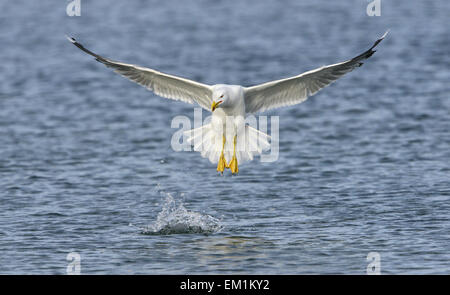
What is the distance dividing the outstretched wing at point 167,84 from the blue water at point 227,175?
175 cm

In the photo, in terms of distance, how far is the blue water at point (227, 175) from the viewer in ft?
40.5

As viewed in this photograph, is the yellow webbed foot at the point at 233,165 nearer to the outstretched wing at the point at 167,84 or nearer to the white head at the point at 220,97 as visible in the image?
the white head at the point at 220,97

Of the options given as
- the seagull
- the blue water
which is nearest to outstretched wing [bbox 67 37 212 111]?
the seagull

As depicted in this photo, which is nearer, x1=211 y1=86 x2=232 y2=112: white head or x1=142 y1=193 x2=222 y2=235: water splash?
x1=211 y1=86 x2=232 y2=112: white head

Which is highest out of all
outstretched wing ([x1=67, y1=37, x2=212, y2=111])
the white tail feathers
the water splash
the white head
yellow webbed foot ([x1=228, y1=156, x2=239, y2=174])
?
outstretched wing ([x1=67, y1=37, x2=212, y2=111])

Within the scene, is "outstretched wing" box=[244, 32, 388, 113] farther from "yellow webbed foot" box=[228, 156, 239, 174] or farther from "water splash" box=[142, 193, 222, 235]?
"water splash" box=[142, 193, 222, 235]

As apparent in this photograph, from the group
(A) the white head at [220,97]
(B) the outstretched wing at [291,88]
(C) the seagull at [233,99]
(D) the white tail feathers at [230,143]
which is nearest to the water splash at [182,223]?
(C) the seagull at [233,99]

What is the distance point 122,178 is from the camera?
56.0ft

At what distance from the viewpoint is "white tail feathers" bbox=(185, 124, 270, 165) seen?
544 inches

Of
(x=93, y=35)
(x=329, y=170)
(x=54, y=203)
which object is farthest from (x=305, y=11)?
(x=54, y=203)

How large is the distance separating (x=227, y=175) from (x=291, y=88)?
3455mm

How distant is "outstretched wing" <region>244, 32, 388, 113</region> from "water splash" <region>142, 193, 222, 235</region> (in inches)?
75.2

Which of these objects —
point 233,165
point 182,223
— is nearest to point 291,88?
point 233,165

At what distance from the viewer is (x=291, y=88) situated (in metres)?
14.1
